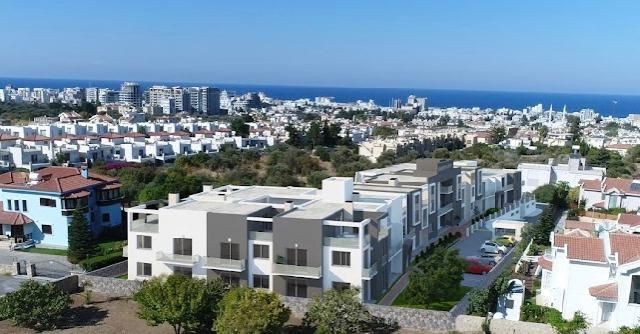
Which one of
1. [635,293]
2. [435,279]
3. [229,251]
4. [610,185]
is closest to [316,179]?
[610,185]

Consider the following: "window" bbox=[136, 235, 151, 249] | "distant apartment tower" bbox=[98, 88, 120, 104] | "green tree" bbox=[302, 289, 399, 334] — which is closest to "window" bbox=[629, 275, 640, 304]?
"green tree" bbox=[302, 289, 399, 334]

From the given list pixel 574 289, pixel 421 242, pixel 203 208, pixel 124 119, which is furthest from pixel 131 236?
pixel 124 119

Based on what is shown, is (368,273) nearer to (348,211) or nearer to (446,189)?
(348,211)

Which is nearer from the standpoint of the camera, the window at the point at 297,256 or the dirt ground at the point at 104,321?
the dirt ground at the point at 104,321

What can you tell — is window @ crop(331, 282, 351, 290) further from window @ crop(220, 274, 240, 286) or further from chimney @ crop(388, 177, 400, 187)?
chimney @ crop(388, 177, 400, 187)

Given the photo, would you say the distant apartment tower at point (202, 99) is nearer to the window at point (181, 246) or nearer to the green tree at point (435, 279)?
the window at point (181, 246)

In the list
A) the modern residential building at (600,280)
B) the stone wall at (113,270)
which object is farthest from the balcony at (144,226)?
the modern residential building at (600,280)
